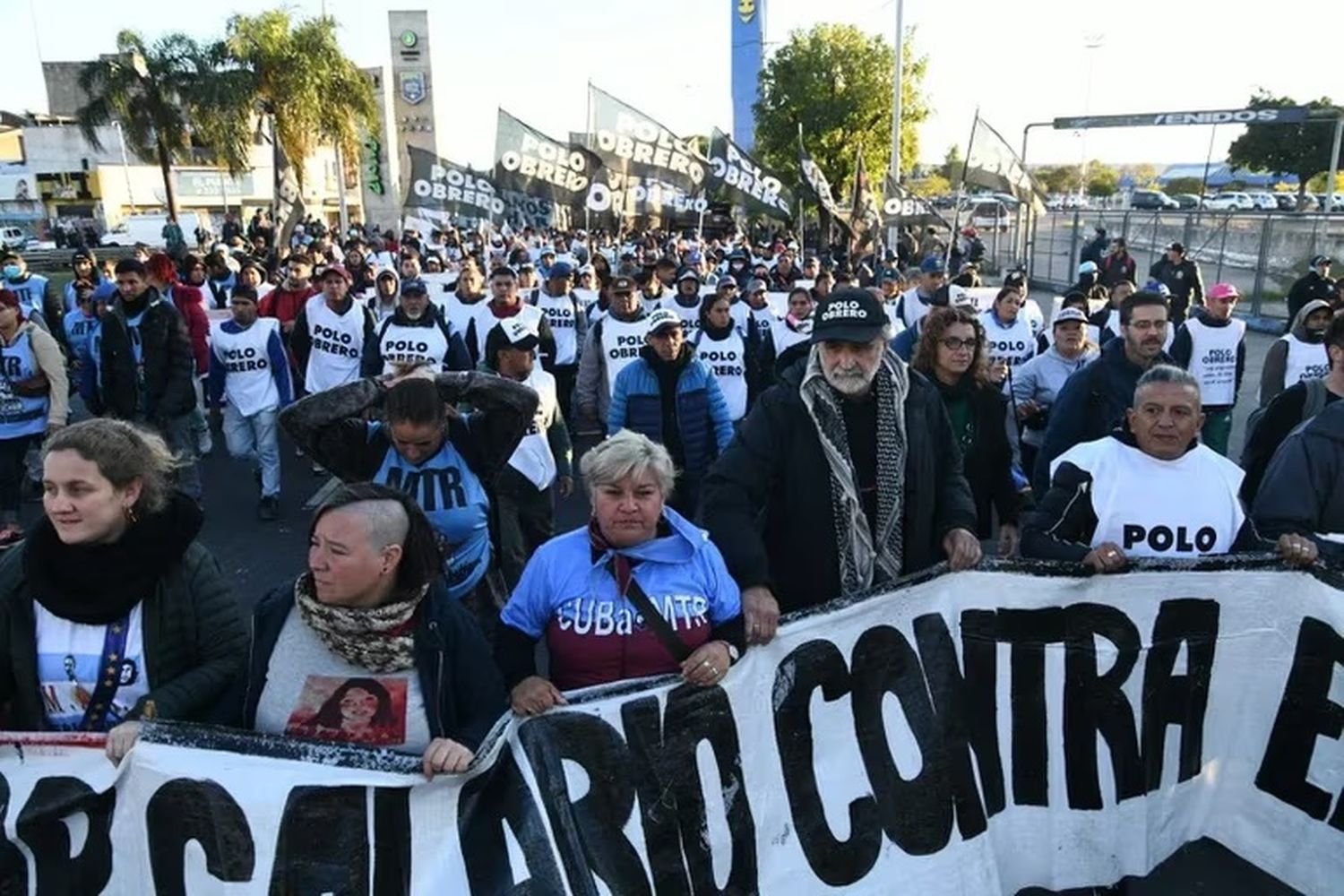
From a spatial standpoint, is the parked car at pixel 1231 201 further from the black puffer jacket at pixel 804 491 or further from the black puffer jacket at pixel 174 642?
the black puffer jacket at pixel 174 642

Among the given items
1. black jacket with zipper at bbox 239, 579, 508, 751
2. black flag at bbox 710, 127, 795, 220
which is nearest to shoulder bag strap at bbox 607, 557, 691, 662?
black jacket with zipper at bbox 239, 579, 508, 751

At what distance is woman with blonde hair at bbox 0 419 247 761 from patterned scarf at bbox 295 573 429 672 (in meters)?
0.38

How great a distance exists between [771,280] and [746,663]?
1313 centimetres

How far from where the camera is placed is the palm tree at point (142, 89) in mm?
29375

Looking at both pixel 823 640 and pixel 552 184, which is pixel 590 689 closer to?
pixel 823 640

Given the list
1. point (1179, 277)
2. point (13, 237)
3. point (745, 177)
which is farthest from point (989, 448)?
point (13, 237)

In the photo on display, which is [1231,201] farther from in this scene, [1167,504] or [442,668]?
[442,668]

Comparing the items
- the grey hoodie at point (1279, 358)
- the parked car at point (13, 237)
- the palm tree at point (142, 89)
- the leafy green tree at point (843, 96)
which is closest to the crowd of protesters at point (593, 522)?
the grey hoodie at point (1279, 358)

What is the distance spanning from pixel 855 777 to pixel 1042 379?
403 cm

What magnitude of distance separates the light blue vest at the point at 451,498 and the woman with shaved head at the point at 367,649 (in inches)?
37.3

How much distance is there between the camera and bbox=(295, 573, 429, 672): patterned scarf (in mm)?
2484

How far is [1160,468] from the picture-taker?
3.32 metres

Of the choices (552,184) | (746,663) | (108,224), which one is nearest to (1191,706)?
(746,663)

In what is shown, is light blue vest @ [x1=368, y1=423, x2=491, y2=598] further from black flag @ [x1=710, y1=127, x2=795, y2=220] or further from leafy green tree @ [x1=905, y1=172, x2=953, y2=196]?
leafy green tree @ [x1=905, y1=172, x2=953, y2=196]
